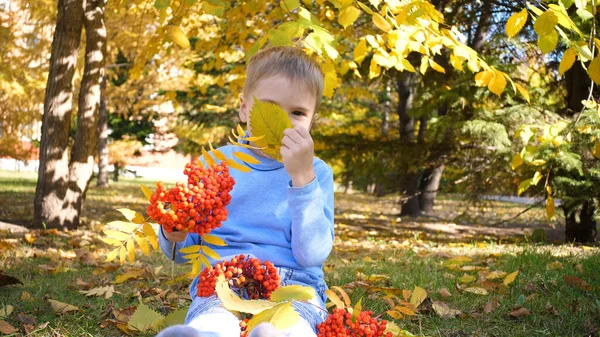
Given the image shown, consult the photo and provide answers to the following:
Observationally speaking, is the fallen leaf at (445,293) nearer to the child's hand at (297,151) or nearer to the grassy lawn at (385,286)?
the grassy lawn at (385,286)

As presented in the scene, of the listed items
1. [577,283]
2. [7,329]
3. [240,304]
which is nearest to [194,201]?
[240,304]

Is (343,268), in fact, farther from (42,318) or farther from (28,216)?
(28,216)

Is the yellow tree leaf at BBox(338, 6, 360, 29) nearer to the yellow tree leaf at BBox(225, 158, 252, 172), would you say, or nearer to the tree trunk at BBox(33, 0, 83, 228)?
the yellow tree leaf at BBox(225, 158, 252, 172)

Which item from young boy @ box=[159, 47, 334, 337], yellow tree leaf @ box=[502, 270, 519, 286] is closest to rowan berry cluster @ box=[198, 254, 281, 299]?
young boy @ box=[159, 47, 334, 337]

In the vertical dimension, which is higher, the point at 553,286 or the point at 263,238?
the point at 263,238

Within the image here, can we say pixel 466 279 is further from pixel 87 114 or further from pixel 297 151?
pixel 87 114

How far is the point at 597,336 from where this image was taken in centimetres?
240

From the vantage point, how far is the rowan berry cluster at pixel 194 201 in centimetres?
157

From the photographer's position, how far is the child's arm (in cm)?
174

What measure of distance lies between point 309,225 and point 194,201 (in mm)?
467

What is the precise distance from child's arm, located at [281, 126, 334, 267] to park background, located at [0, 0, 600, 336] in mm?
415

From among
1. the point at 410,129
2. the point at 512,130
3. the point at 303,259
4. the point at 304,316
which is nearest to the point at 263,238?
the point at 303,259

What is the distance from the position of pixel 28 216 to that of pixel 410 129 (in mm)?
6511

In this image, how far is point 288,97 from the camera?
214cm
